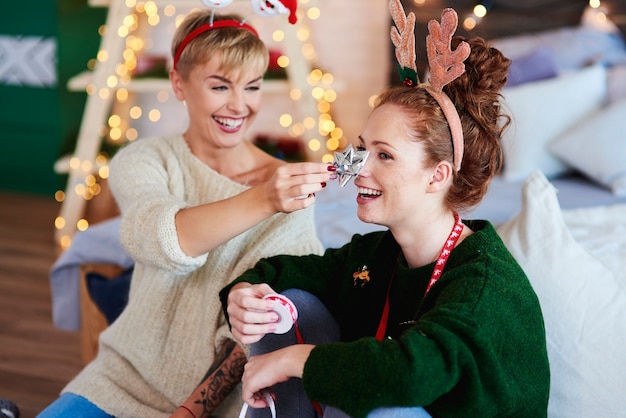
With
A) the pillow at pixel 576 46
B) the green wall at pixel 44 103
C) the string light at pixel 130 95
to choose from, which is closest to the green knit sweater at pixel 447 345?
the pillow at pixel 576 46

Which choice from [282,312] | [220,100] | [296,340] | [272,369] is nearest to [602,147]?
[220,100]

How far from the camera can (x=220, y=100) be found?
1915 mm

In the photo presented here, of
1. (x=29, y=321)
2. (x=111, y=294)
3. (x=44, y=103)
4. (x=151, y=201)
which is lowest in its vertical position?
(x=29, y=321)

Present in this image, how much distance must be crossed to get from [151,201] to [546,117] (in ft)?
6.13

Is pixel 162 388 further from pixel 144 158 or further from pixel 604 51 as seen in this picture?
pixel 604 51

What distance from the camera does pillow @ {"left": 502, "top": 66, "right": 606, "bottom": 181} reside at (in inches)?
122

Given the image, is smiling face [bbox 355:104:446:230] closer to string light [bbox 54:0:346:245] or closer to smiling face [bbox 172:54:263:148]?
smiling face [bbox 172:54:263:148]

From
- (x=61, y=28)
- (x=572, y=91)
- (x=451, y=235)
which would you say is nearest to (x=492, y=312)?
(x=451, y=235)

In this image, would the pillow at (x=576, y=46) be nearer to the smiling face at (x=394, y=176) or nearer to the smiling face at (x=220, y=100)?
the smiling face at (x=220, y=100)

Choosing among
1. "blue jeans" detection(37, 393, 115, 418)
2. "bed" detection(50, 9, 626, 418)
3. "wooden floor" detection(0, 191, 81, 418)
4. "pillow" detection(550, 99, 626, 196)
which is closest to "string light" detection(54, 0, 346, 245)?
"wooden floor" detection(0, 191, 81, 418)

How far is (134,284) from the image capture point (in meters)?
1.97

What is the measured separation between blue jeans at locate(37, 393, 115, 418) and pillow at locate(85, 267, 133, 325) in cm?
56

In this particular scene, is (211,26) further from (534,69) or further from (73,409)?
(534,69)

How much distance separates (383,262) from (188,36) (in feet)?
2.39
